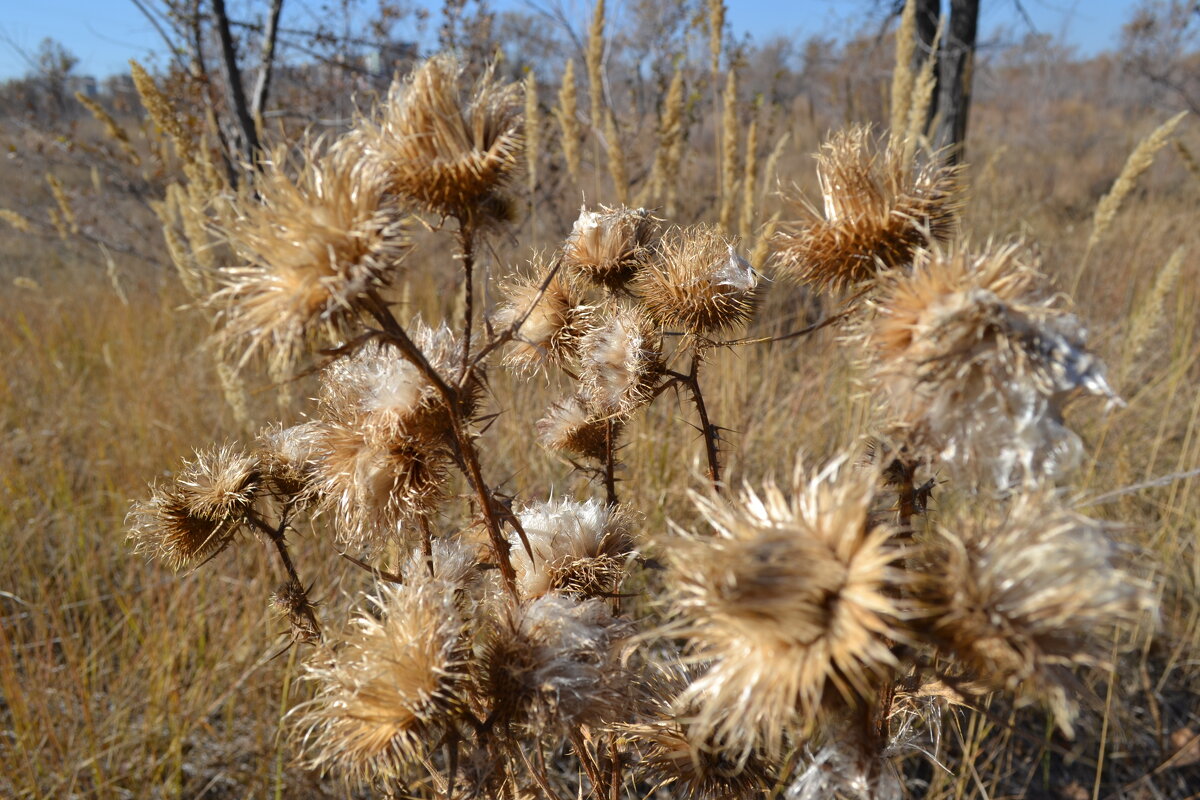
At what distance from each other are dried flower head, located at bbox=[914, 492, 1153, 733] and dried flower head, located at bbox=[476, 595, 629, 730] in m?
0.38

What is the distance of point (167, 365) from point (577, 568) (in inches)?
155

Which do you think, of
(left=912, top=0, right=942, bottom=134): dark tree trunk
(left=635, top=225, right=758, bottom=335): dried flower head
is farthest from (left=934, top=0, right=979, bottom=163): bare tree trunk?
(left=635, top=225, right=758, bottom=335): dried flower head

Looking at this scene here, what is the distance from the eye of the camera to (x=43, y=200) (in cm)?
1462

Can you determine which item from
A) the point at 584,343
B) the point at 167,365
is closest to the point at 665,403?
the point at 584,343

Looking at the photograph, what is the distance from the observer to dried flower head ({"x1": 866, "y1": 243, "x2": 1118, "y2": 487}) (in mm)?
618

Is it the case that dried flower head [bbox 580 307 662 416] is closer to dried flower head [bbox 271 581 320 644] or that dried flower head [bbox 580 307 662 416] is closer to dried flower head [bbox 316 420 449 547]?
dried flower head [bbox 316 420 449 547]

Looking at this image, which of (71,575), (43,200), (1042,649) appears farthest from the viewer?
(43,200)

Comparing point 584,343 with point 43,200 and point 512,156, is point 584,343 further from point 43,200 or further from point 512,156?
point 43,200

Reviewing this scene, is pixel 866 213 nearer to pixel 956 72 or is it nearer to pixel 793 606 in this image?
pixel 793 606

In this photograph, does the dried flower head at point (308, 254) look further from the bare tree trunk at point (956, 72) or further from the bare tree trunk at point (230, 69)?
the bare tree trunk at point (956, 72)

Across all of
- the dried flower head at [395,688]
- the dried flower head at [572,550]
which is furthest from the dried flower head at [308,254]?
the dried flower head at [572,550]

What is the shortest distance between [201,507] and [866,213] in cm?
95

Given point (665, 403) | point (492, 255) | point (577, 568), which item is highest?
point (492, 255)

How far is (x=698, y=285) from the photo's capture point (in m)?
1.03
